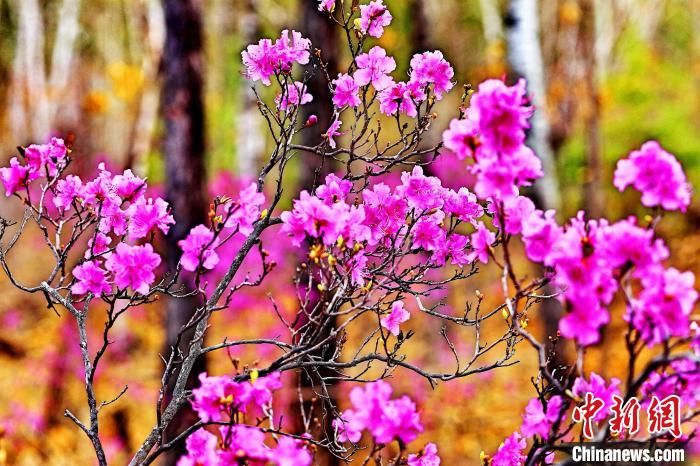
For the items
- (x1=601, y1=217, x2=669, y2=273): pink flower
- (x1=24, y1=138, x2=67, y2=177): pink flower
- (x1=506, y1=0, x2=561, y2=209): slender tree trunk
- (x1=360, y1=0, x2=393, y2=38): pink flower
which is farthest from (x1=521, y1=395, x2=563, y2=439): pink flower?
(x1=506, y1=0, x2=561, y2=209): slender tree trunk

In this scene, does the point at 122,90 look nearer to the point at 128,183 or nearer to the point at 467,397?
the point at 467,397

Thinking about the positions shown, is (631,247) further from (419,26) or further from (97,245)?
(419,26)

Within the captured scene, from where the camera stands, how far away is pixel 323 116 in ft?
12.8

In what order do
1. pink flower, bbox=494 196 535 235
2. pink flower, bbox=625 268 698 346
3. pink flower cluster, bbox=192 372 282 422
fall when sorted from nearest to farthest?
pink flower, bbox=625 268 698 346 → pink flower cluster, bbox=192 372 282 422 → pink flower, bbox=494 196 535 235

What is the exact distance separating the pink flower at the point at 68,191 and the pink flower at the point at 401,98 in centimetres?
86

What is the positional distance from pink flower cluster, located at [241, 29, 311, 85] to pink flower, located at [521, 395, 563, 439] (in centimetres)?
98

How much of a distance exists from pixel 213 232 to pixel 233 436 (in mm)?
523

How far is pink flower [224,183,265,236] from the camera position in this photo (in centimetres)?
162

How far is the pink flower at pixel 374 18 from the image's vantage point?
1.77m

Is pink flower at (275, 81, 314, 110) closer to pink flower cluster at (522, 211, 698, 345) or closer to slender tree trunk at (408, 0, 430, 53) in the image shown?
pink flower cluster at (522, 211, 698, 345)

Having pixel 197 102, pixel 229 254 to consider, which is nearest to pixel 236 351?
pixel 229 254

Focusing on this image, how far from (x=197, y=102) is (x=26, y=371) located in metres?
5.17

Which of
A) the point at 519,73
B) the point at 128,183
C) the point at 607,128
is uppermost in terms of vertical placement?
the point at 607,128

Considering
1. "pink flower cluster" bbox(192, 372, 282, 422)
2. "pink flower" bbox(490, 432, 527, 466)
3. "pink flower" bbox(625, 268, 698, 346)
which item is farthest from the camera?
"pink flower" bbox(490, 432, 527, 466)
